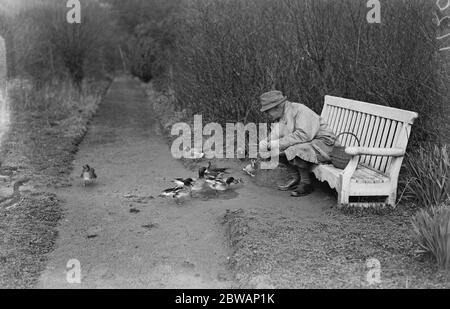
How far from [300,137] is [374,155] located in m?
1.19

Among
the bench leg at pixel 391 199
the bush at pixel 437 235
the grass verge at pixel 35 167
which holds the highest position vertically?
the bush at pixel 437 235

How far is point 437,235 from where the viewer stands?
13.8ft

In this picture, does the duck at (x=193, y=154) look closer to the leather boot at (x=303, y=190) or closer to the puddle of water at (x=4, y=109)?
the leather boot at (x=303, y=190)

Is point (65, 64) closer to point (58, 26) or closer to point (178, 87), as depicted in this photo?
point (58, 26)

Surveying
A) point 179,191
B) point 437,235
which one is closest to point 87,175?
point 179,191

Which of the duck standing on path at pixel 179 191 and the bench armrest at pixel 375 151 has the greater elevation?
the bench armrest at pixel 375 151

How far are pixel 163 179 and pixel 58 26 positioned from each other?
1320 cm

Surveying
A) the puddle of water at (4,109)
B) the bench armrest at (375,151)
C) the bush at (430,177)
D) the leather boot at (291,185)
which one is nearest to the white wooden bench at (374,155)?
the bench armrest at (375,151)

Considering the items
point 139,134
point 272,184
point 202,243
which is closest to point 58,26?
point 139,134

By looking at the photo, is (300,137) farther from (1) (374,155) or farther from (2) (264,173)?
(2) (264,173)

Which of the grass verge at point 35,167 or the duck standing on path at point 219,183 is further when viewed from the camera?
the duck standing on path at point 219,183

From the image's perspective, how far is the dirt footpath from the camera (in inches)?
180

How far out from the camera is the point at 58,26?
62.4 ft

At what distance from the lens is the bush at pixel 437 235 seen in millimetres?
4164
